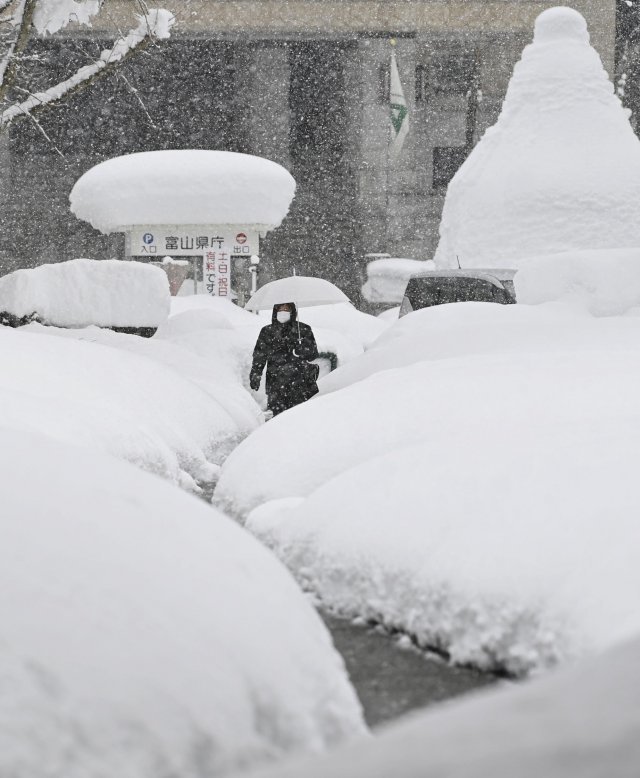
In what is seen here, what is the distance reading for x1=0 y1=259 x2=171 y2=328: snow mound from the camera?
1202 centimetres

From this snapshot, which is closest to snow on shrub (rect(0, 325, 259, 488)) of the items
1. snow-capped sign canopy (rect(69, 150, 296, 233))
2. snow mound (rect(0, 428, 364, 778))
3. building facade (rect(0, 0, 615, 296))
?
snow mound (rect(0, 428, 364, 778))

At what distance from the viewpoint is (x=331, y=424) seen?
589 centimetres

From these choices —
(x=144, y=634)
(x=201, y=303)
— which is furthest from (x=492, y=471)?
(x=201, y=303)

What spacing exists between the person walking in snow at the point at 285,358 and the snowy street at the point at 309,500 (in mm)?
24

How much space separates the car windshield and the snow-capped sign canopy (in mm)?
4500

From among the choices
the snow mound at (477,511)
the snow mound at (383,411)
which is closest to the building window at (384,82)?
the snow mound at (383,411)

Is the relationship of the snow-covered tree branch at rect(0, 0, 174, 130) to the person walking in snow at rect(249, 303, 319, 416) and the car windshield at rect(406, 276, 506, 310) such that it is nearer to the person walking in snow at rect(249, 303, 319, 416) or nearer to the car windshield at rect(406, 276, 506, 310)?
the person walking in snow at rect(249, 303, 319, 416)

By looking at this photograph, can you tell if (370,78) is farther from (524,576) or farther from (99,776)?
(99,776)

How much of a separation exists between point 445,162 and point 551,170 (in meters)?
7.67

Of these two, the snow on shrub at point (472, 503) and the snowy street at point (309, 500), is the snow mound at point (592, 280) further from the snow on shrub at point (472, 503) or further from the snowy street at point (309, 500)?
the snow on shrub at point (472, 503)

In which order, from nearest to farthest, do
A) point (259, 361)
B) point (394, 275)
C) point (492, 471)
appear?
1. point (492, 471)
2. point (259, 361)
3. point (394, 275)

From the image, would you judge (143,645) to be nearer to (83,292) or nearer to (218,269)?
(83,292)

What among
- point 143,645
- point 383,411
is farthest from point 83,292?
point 143,645

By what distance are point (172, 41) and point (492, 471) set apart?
22.9 m
